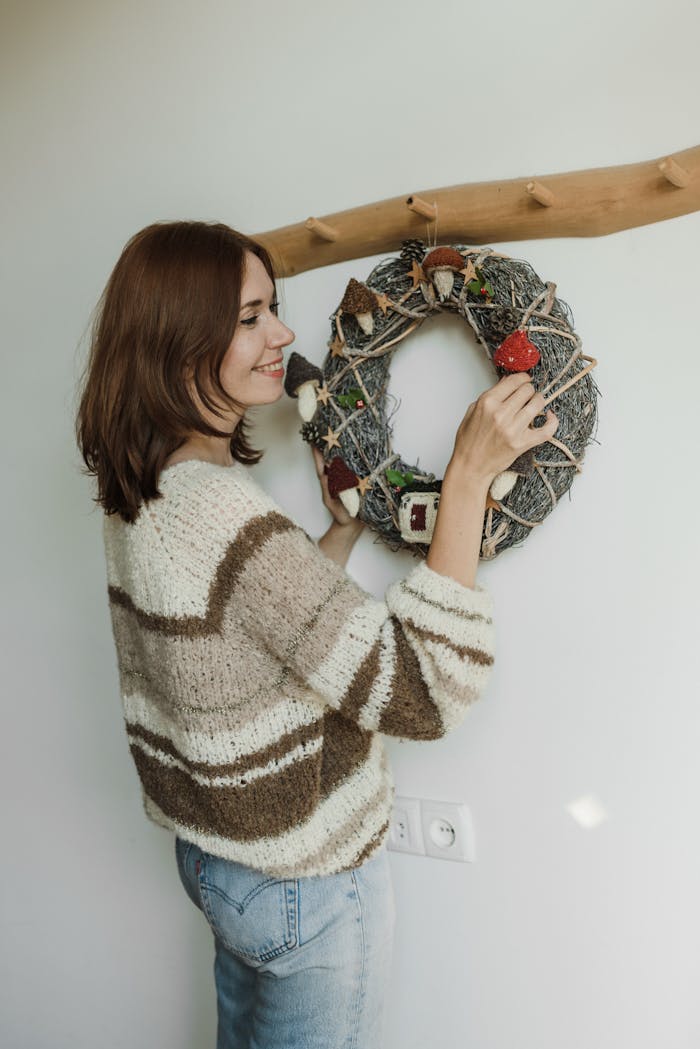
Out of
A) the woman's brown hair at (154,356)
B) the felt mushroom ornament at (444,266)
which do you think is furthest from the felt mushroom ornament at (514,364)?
the woman's brown hair at (154,356)

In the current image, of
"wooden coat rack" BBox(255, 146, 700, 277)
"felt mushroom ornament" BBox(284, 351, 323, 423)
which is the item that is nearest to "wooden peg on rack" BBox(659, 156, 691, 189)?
"wooden coat rack" BBox(255, 146, 700, 277)

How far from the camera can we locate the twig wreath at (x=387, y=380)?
1062 millimetres

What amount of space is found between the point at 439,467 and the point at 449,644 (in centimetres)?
38

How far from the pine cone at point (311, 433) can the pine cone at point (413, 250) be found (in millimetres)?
257

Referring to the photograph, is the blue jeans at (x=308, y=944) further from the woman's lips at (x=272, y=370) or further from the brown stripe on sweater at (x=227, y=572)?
the woman's lips at (x=272, y=370)

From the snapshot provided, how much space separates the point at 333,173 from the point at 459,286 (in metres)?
0.33

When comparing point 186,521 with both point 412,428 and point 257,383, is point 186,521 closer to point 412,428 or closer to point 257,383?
point 257,383

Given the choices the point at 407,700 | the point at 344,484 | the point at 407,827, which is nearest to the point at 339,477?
the point at 344,484

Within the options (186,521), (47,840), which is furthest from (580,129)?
(47,840)

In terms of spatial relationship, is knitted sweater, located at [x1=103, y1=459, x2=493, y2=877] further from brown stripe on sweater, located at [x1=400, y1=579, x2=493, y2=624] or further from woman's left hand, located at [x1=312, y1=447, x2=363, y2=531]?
woman's left hand, located at [x1=312, y1=447, x2=363, y2=531]

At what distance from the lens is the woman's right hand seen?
3.28ft

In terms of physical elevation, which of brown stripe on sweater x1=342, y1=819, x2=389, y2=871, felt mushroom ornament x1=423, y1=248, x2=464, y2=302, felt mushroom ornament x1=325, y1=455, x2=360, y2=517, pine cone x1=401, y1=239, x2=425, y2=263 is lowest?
brown stripe on sweater x1=342, y1=819, x2=389, y2=871

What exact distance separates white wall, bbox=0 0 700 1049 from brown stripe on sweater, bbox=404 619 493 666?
10.8 inches

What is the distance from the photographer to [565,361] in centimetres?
106
